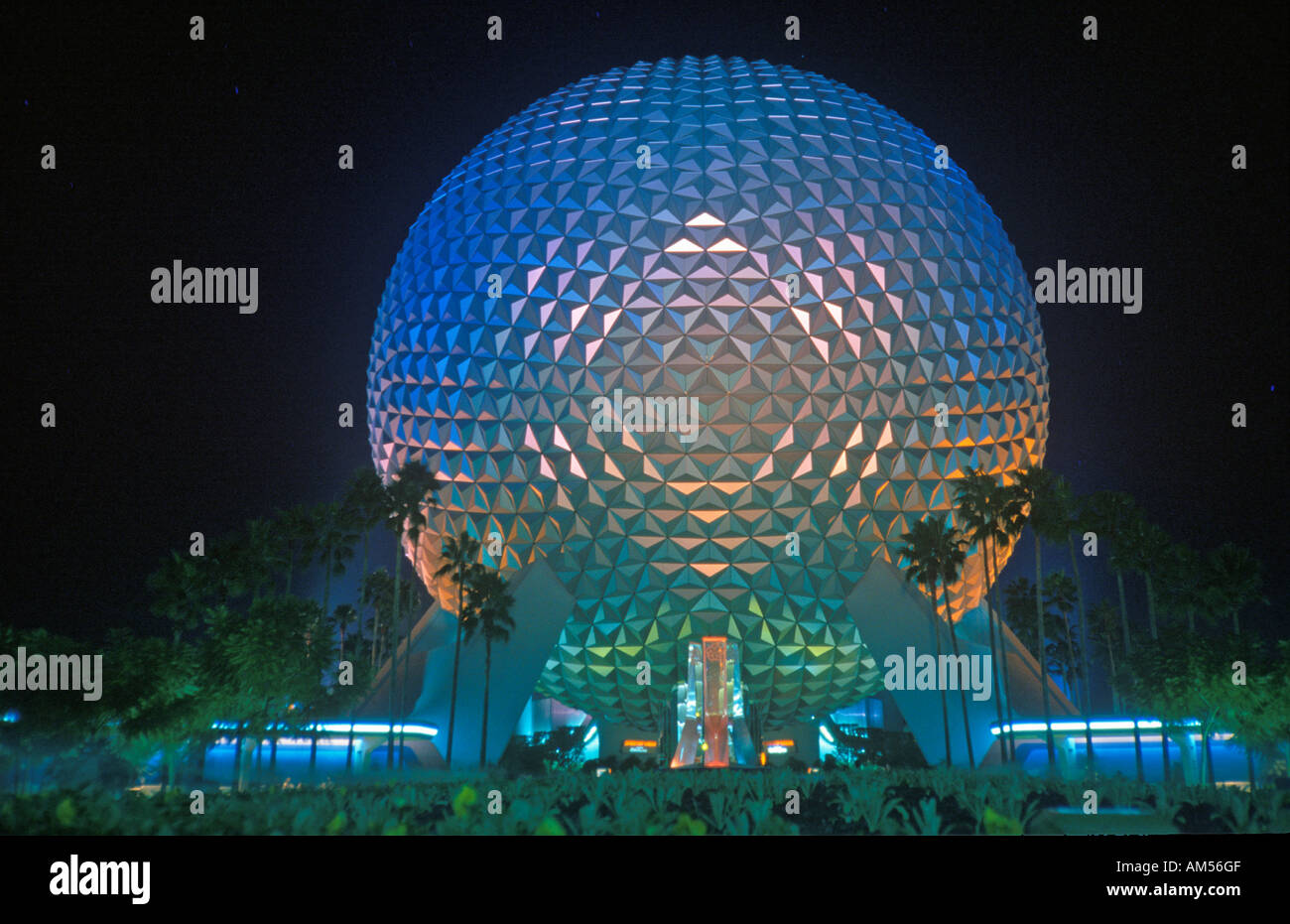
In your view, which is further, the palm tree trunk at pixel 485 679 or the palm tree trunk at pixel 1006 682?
the palm tree trunk at pixel 485 679

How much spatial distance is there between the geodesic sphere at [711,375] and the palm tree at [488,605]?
0.89m

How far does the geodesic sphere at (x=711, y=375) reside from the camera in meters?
34.6

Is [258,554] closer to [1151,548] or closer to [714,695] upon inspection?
A: [714,695]

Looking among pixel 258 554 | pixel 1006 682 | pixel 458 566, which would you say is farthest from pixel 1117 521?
pixel 258 554

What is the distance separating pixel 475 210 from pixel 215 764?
21.7 metres

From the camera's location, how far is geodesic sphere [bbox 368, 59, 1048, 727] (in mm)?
34562

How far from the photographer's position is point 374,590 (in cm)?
5309

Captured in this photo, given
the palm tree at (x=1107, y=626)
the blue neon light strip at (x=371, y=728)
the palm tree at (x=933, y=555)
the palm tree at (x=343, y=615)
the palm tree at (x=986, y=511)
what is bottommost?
the blue neon light strip at (x=371, y=728)

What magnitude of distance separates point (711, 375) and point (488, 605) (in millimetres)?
10492

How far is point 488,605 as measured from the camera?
121 ft

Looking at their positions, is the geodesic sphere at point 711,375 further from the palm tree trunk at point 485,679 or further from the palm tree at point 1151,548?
the palm tree at point 1151,548

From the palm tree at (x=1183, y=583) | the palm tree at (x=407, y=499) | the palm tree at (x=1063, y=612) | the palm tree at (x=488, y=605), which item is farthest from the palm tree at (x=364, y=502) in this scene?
the palm tree at (x=1063, y=612)
